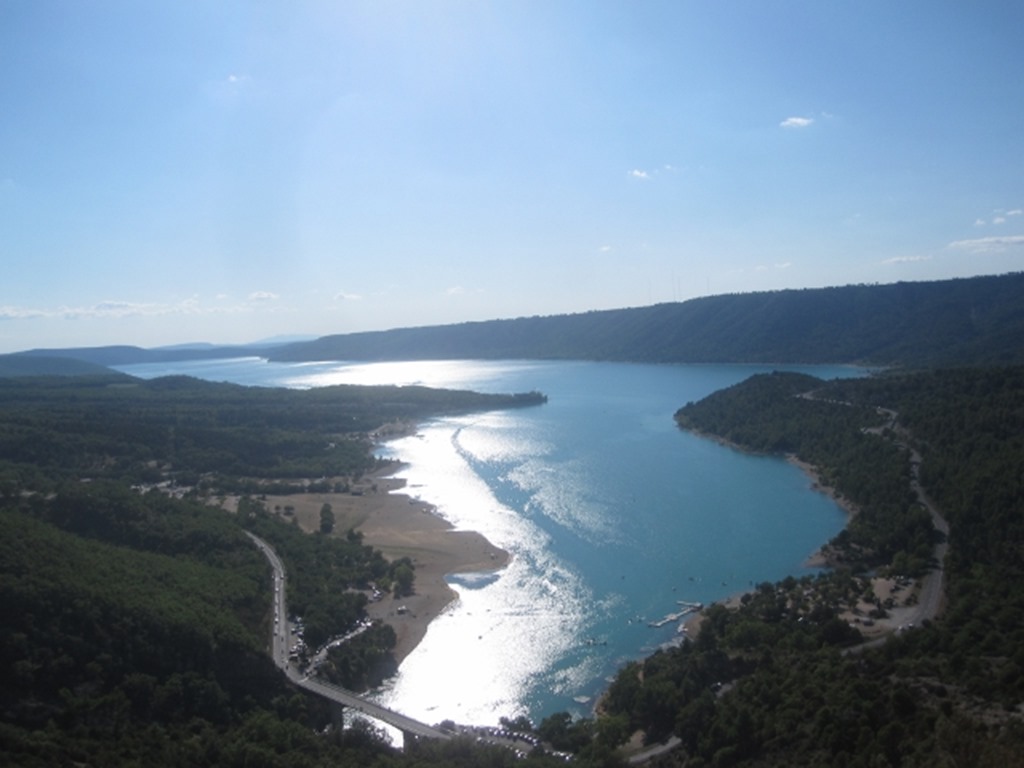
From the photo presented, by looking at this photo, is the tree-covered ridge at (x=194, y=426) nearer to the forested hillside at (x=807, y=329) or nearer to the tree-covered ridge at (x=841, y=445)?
the tree-covered ridge at (x=841, y=445)

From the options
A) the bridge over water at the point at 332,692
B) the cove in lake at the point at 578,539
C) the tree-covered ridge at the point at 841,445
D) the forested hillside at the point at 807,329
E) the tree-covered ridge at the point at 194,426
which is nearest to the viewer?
the bridge over water at the point at 332,692

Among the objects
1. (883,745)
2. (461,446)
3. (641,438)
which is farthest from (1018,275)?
(883,745)

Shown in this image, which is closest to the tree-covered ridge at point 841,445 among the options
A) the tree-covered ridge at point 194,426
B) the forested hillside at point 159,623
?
the forested hillside at point 159,623

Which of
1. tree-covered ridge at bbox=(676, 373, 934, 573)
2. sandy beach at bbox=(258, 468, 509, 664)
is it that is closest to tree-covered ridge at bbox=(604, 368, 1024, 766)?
tree-covered ridge at bbox=(676, 373, 934, 573)

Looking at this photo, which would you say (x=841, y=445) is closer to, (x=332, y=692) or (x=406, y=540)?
(x=406, y=540)

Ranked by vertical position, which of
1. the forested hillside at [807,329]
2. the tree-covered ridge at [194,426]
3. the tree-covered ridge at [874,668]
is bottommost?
the tree-covered ridge at [874,668]

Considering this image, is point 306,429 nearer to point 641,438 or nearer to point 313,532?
point 641,438

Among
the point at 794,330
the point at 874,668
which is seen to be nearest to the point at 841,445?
the point at 874,668
